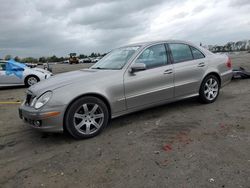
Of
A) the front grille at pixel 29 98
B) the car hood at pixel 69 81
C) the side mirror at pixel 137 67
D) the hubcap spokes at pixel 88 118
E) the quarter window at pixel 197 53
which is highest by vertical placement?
the quarter window at pixel 197 53

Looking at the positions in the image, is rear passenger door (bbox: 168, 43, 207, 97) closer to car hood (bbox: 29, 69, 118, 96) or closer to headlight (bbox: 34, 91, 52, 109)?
car hood (bbox: 29, 69, 118, 96)

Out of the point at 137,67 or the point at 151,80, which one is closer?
the point at 137,67

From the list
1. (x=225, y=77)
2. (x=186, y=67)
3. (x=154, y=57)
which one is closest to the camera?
(x=154, y=57)

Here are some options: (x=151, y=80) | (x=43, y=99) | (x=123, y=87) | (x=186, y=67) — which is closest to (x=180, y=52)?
(x=186, y=67)

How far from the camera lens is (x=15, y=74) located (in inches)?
441

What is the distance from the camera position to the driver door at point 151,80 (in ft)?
15.5

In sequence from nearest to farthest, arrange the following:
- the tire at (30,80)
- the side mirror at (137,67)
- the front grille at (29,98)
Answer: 1. the front grille at (29,98)
2. the side mirror at (137,67)
3. the tire at (30,80)

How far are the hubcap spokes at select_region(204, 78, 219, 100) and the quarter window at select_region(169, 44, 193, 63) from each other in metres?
0.78

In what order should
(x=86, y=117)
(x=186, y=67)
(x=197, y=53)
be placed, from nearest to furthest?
(x=86, y=117)
(x=186, y=67)
(x=197, y=53)

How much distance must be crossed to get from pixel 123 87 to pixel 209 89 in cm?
246

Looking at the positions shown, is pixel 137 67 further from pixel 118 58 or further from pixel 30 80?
pixel 30 80

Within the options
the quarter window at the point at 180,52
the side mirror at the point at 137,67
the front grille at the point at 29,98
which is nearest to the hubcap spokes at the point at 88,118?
the front grille at the point at 29,98

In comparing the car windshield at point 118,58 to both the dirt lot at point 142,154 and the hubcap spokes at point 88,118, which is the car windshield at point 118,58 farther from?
the dirt lot at point 142,154

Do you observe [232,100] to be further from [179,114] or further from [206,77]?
[179,114]
